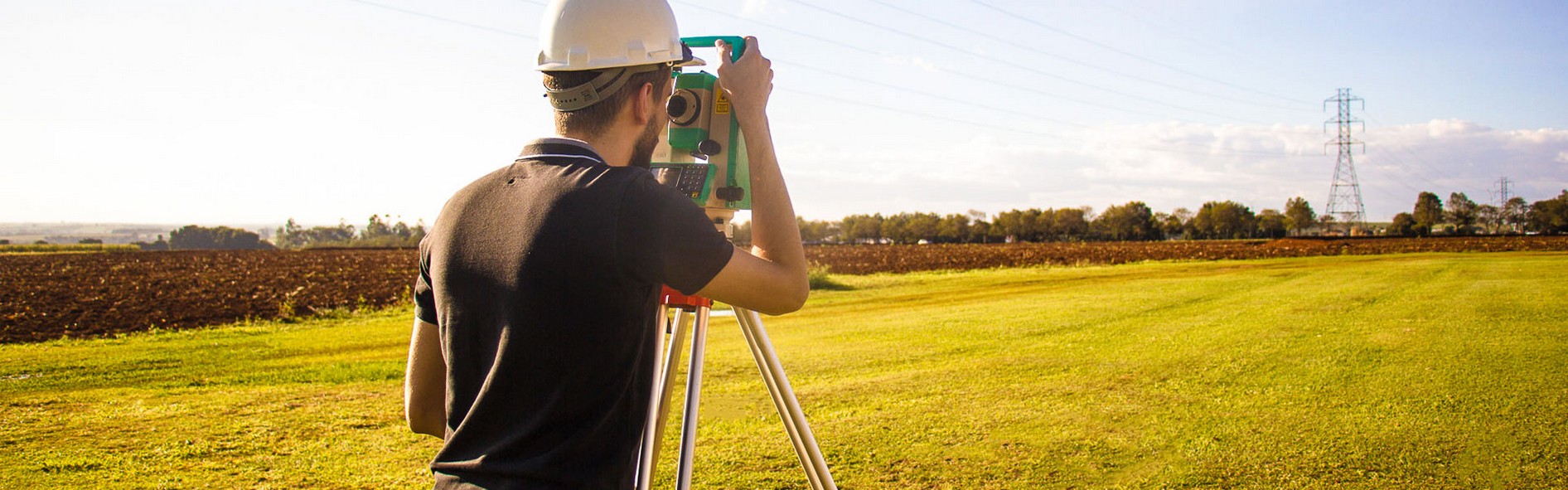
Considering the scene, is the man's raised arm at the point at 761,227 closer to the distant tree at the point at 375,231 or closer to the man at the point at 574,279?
the man at the point at 574,279

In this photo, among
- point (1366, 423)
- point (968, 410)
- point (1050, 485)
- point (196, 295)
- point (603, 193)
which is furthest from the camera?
point (196, 295)

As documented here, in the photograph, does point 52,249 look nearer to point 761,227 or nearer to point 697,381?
point 697,381

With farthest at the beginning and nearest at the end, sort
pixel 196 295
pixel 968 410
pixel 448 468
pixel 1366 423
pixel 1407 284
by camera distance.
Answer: pixel 196 295 → pixel 1407 284 → pixel 968 410 → pixel 1366 423 → pixel 448 468

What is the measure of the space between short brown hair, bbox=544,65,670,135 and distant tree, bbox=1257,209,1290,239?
10525cm

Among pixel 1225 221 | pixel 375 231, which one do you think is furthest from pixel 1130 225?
pixel 375 231

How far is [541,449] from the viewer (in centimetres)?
147

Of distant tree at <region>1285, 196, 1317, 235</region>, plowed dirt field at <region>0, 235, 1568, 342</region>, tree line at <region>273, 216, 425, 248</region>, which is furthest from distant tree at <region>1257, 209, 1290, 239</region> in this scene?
tree line at <region>273, 216, 425, 248</region>

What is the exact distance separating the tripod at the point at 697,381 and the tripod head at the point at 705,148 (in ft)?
0.92

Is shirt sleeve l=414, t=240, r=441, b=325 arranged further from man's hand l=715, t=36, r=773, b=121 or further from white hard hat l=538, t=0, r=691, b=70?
man's hand l=715, t=36, r=773, b=121

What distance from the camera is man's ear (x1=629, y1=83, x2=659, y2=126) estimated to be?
168 cm

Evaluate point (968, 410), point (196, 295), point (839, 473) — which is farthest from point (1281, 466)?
point (196, 295)

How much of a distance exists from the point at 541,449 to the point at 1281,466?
4.52m

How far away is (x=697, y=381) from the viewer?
234cm

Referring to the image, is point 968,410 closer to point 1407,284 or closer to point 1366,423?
point 1366,423
